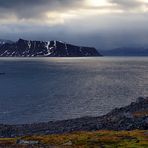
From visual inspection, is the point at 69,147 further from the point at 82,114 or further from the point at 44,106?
the point at 44,106

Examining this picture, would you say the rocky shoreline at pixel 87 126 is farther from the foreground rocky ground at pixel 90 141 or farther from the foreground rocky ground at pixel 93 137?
the foreground rocky ground at pixel 90 141

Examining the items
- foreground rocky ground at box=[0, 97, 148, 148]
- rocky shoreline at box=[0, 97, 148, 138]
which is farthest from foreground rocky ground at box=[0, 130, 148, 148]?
rocky shoreline at box=[0, 97, 148, 138]

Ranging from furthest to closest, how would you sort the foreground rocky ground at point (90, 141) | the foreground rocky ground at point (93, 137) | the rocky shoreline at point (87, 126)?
1. the rocky shoreline at point (87, 126)
2. the foreground rocky ground at point (93, 137)
3. the foreground rocky ground at point (90, 141)

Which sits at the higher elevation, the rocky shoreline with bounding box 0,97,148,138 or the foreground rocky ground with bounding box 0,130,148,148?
Answer: the foreground rocky ground with bounding box 0,130,148,148

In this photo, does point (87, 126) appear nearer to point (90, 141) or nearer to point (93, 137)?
point (93, 137)

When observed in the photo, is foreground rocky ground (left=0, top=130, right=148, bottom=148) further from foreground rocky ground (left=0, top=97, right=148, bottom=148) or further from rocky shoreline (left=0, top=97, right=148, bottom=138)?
rocky shoreline (left=0, top=97, right=148, bottom=138)

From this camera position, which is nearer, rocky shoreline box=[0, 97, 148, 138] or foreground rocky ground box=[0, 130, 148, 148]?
foreground rocky ground box=[0, 130, 148, 148]

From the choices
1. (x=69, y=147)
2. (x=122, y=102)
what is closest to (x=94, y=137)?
(x=69, y=147)

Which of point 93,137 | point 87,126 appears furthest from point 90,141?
point 87,126

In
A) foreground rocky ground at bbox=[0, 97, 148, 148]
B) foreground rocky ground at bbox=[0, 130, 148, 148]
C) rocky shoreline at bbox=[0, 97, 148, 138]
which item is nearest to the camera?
foreground rocky ground at bbox=[0, 130, 148, 148]

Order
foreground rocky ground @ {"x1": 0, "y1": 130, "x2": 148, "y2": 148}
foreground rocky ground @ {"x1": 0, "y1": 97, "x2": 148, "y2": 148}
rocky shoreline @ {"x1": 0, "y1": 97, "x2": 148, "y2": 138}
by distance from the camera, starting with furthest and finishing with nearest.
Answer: rocky shoreline @ {"x1": 0, "y1": 97, "x2": 148, "y2": 138} < foreground rocky ground @ {"x1": 0, "y1": 97, "x2": 148, "y2": 148} < foreground rocky ground @ {"x1": 0, "y1": 130, "x2": 148, "y2": 148}

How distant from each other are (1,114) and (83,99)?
154ft

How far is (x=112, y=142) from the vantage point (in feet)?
203

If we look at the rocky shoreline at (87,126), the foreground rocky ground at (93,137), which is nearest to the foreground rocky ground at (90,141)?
the foreground rocky ground at (93,137)
